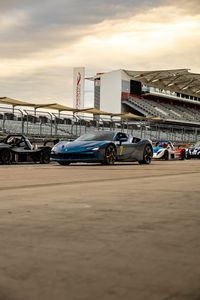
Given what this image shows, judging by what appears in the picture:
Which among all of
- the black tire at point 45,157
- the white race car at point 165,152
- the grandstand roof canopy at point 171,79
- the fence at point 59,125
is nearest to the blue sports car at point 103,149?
the black tire at point 45,157

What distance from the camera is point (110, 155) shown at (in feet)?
60.8

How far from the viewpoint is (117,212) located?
5.64 m

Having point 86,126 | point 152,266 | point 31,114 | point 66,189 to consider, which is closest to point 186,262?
point 152,266

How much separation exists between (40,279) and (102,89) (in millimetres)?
72785

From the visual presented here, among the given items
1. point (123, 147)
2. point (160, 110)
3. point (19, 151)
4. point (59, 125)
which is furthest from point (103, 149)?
point (160, 110)

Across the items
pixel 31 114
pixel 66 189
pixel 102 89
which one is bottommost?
pixel 66 189

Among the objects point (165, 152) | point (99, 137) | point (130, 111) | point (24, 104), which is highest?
point (130, 111)

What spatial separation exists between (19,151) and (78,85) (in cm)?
4813

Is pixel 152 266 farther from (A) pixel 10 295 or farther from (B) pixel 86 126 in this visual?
(B) pixel 86 126

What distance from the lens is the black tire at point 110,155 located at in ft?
60.0

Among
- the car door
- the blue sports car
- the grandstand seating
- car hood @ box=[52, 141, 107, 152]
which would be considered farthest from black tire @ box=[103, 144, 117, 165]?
the grandstand seating

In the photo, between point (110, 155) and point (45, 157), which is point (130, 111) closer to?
point (45, 157)

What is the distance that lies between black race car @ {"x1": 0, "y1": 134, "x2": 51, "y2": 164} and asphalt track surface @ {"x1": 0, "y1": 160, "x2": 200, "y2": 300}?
13.0 meters

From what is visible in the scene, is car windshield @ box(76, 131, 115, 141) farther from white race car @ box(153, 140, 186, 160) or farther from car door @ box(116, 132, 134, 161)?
white race car @ box(153, 140, 186, 160)
